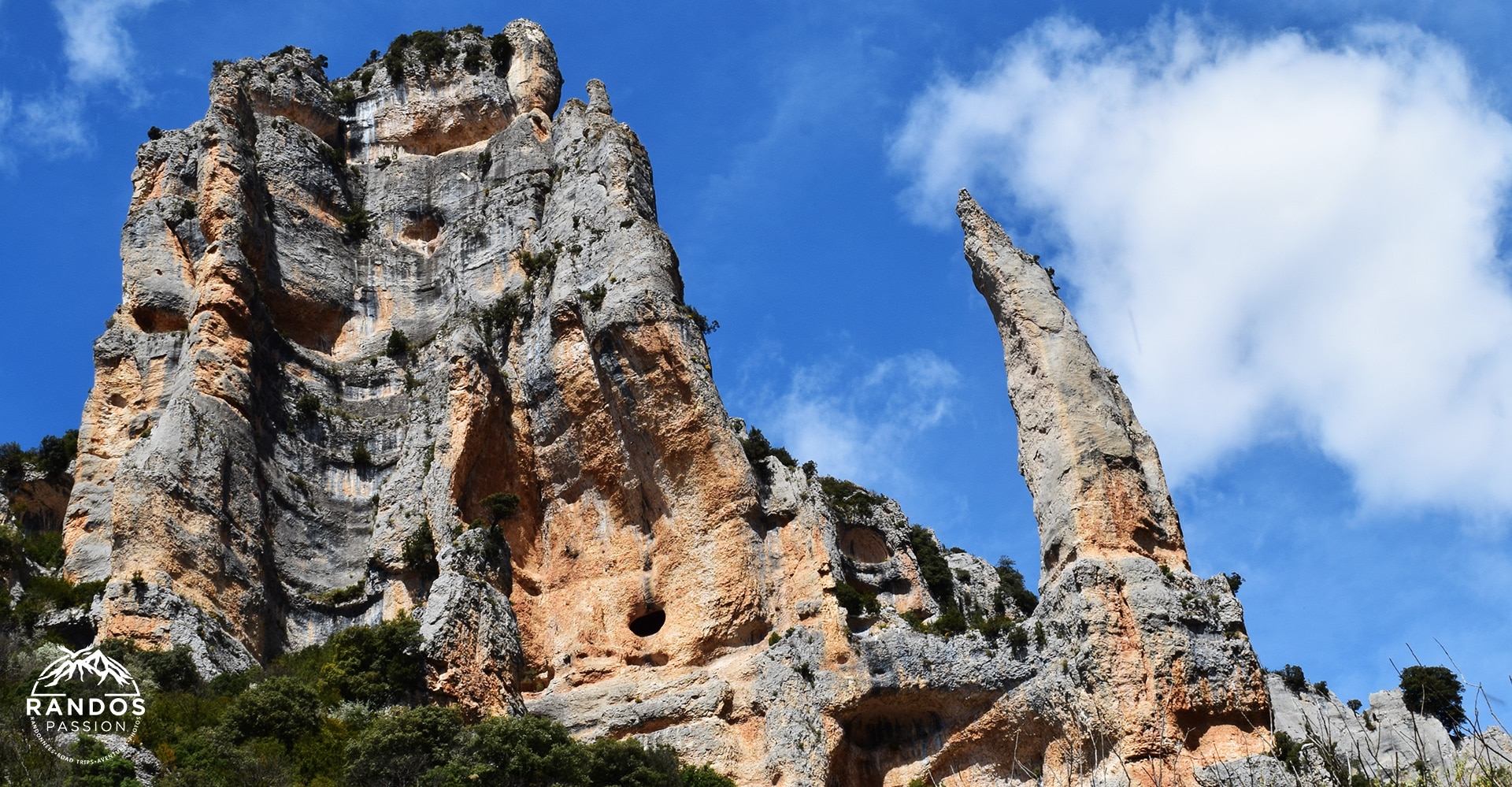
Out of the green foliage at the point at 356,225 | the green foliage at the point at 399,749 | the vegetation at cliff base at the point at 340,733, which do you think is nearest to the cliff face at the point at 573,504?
the green foliage at the point at 356,225

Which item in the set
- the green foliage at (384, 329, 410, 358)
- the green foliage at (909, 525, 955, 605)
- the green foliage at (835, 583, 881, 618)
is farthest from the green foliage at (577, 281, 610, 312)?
the green foliage at (909, 525, 955, 605)

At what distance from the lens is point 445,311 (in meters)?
61.4

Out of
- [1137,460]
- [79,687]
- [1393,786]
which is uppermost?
[1137,460]

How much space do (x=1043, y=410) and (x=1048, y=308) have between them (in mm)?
4205

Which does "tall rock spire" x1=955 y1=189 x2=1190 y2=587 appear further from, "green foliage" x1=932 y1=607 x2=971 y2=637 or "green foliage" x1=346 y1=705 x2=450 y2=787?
"green foliage" x1=346 y1=705 x2=450 y2=787

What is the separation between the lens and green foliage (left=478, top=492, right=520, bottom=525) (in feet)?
167

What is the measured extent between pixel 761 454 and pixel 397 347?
1767cm

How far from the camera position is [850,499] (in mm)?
59688

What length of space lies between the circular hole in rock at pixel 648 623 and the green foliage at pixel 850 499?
9851 mm

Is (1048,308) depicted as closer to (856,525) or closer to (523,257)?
(856,525)

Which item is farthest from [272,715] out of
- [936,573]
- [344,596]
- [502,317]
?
[936,573]

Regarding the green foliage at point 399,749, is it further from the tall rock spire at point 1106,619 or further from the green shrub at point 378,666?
the tall rock spire at point 1106,619

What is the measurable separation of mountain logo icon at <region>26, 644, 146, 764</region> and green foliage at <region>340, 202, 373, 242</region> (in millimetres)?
30542

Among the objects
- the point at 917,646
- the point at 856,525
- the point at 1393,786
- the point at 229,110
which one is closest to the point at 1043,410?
the point at 917,646
